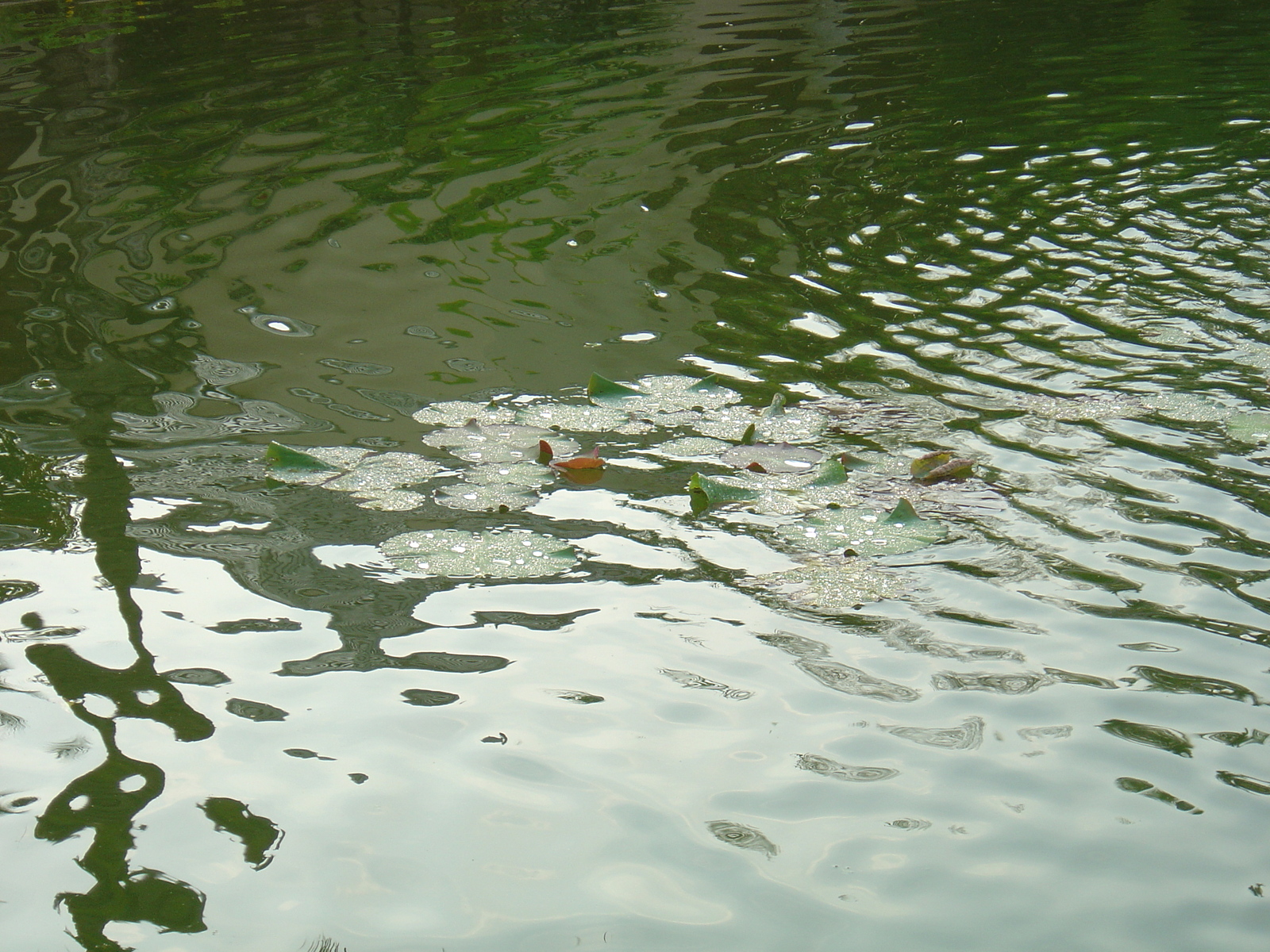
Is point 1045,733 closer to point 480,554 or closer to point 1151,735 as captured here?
point 1151,735

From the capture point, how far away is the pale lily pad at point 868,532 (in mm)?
2473

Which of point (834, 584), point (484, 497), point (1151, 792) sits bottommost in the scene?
point (1151, 792)

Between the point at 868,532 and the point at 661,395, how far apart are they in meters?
0.97

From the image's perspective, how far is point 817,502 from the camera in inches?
105

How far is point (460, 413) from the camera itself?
3.21 m

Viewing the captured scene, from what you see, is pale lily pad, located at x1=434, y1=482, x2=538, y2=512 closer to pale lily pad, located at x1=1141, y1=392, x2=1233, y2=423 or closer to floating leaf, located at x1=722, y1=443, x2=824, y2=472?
floating leaf, located at x1=722, y1=443, x2=824, y2=472

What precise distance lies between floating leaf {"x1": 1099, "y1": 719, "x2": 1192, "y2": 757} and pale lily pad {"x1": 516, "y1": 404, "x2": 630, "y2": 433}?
62.5 inches

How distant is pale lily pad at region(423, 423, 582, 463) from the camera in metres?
2.94

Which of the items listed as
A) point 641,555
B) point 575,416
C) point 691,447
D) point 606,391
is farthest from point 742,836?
point 606,391

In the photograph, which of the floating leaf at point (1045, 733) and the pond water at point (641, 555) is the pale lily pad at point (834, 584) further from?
the floating leaf at point (1045, 733)

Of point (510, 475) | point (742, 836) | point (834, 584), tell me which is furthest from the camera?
point (510, 475)

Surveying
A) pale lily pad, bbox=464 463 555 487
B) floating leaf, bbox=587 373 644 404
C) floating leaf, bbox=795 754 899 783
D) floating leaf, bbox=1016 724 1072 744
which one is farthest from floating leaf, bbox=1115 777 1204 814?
floating leaf, bbox=587 373 644 404

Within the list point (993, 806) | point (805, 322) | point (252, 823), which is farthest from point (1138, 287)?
point (252, 823)

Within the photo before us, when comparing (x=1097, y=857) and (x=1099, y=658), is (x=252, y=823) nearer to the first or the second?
(x=1097, y=857)
